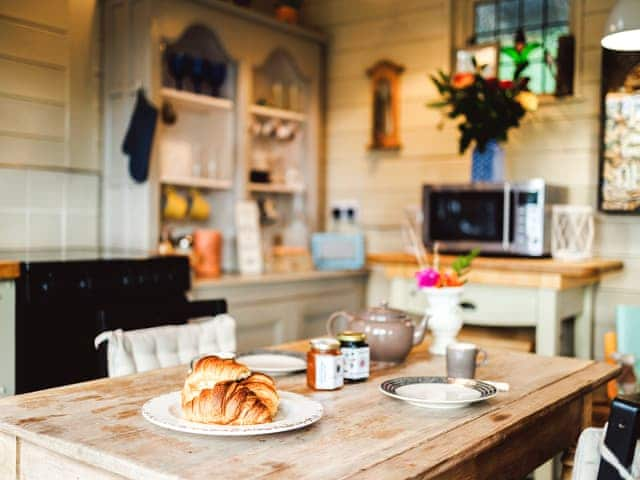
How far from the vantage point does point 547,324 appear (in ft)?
9.64

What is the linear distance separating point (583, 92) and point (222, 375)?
2.68 metres

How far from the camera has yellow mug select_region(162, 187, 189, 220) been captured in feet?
11.6

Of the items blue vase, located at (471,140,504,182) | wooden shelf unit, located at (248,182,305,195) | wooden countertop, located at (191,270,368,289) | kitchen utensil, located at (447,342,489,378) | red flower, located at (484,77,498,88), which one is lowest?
kitchen utensil, located at (447,342,489,378)

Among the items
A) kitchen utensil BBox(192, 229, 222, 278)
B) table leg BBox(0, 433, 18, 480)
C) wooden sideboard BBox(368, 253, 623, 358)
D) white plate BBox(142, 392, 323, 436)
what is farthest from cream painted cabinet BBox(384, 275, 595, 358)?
table leg BBox(0, 433, 18, 480)

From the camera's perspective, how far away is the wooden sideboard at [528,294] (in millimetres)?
2936

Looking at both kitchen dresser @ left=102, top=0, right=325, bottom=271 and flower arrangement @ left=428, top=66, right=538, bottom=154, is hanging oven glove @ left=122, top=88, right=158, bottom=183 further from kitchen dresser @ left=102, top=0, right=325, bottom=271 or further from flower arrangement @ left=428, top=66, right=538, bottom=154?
flower arrangement @ left=428, top=66, right=538, bottom=154

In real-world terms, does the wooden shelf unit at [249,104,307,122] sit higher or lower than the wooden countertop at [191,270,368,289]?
higher

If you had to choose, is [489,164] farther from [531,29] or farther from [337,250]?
[337,250]

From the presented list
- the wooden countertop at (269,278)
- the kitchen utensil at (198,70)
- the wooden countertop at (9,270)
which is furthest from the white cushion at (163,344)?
the kitchen utensil at (198,70)

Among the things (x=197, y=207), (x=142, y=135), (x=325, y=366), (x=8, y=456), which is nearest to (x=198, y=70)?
(x=142, y=135)

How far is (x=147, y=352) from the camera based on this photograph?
191 centimetres

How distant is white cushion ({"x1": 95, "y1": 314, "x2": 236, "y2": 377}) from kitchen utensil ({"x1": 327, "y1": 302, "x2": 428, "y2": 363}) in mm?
387

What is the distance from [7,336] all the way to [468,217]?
1.95m

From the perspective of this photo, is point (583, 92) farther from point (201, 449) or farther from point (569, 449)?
point (201, 449)
